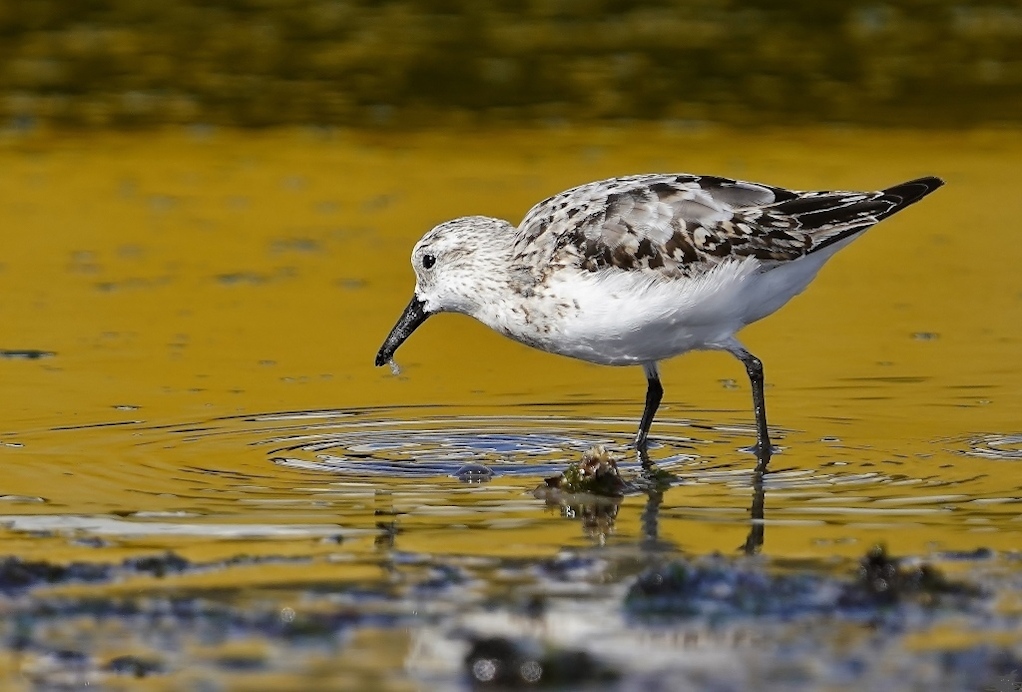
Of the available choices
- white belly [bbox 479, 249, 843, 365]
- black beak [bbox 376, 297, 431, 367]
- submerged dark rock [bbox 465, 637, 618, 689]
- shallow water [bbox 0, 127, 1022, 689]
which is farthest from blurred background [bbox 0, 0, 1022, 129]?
submerged dark rock [bbox 465, 637, 618, 689]

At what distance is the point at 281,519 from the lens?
7328mm

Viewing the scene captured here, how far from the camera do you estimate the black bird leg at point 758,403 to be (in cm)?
880

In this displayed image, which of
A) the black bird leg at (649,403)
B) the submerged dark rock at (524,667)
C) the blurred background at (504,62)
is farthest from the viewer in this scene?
the blurred background at (504,62)

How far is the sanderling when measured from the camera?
8.77 metres

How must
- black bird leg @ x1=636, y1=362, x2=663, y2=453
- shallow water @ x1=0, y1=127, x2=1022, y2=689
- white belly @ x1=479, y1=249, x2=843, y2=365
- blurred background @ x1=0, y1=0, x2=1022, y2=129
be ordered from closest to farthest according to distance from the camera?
shallow water @ x1=0, y1=127, x2=1022, y2=689 → white belly @ x1=479, y1=249, x2=843, y2=365 → black bird leg @ x1=636, y1=362, x2=663, y2=453 → blurred background @ x1=0, y1=0, x2=1022, y2=129

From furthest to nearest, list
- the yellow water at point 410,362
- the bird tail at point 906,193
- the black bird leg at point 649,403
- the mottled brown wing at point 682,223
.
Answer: the bird tail at point 906,193, the black bird leg at point 649,403, the mottled brown wing at point 682,223, the yellow water at point 410,362

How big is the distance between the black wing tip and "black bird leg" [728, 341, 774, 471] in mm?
1182

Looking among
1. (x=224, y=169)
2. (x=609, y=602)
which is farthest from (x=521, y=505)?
(x=224, y=169)

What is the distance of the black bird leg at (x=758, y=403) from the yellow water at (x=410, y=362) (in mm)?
Answer: 127

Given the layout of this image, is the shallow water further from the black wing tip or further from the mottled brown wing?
the black wing tip

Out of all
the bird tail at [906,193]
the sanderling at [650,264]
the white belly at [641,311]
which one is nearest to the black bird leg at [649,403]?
the sanderling at [650,264]

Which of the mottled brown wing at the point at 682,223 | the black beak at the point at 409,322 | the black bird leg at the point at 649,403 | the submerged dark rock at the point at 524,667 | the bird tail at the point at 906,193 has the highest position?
the bird tail at the point at 906,193

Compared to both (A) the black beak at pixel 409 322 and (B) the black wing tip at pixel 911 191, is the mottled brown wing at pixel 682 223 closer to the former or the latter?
(B) the black wing tip at pixel 911 191

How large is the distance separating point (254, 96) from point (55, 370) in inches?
342
